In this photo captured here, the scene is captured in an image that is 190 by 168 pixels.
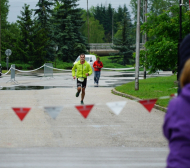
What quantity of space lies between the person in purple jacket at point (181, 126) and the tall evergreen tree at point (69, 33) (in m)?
59.2

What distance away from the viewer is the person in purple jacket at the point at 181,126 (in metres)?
2.27

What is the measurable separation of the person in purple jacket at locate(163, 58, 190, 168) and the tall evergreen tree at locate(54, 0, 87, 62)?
5924 cm

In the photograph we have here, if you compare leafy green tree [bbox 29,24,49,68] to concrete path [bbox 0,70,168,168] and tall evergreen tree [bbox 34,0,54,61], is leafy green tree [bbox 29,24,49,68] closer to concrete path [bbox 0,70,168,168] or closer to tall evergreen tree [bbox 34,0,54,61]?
tall evergreen tree [bbox 34,0,54,61]

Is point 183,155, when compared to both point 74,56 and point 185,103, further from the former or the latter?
point 74,56

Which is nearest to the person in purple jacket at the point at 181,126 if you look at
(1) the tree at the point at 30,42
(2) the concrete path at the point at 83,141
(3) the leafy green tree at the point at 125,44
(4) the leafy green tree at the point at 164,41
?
(2) the concrete path at the point at 83,141

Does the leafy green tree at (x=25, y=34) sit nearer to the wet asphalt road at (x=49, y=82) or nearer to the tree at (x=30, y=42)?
the tree at (x=30, y=42)

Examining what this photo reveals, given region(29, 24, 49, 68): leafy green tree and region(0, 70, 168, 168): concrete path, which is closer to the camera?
region(0, 70, 168, 168): concrete path

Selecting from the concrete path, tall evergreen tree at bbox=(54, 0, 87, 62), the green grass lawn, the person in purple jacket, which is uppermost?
tall evergreen tree at bbox=(54, 0, 87, 62)

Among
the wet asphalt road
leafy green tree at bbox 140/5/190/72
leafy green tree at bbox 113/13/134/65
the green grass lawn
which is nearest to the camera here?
the green grass lawn

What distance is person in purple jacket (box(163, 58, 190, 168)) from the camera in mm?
2268

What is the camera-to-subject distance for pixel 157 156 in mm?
6332

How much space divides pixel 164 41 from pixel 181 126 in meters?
18.2

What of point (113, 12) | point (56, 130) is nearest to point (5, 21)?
point (113, 12)

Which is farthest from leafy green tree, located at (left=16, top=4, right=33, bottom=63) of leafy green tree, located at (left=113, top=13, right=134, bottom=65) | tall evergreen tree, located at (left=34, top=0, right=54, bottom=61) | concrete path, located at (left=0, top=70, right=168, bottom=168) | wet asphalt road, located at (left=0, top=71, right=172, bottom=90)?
concrete path, located at (left=0, top=70, right=168, bottom=168)
